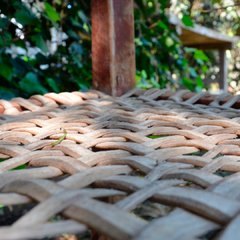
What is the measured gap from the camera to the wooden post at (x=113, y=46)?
1.08m

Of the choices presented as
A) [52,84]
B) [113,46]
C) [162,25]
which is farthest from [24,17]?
[162,25]

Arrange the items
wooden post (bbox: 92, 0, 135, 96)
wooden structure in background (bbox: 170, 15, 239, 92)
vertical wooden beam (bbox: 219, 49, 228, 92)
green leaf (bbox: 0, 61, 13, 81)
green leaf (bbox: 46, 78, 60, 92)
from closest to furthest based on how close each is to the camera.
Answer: wooden post (bbox: 92, 0, 135, 96) → green leaf (bbox: 0, 61, 13, 81) → green leaf (bbox: 46, 78, 60, 92) → wooden structure in background (bbox: 170, 15, 239, 92) → vertical wooden beam (bbox: 219, 49, 228, 92)

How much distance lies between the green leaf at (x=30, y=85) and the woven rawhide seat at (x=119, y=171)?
1.56 feet

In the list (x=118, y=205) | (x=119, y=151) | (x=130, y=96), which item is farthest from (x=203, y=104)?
(x=118, y=205)

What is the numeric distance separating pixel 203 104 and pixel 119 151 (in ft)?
1.57

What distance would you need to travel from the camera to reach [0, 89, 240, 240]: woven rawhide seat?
26cm

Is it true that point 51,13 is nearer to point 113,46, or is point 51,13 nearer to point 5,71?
point 5,71

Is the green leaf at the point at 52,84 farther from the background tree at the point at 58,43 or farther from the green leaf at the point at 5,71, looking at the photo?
the green leaf at the point at 5,71

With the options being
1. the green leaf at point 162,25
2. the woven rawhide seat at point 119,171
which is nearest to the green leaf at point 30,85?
the woven rawhide seat at point 119,171

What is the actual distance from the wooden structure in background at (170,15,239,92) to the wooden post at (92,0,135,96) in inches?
72.8

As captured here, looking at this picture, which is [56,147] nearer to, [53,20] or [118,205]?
[118,205]

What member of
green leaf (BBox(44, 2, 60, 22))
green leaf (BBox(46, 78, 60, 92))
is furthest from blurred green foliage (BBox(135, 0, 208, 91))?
green leaf (BBox(46, 78, 60, 92))

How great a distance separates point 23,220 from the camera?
9.9 inches

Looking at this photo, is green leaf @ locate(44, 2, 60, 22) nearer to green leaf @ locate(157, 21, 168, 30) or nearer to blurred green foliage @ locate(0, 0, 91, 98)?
blurred green foliage @ locate(0, 0, 91, 98)
